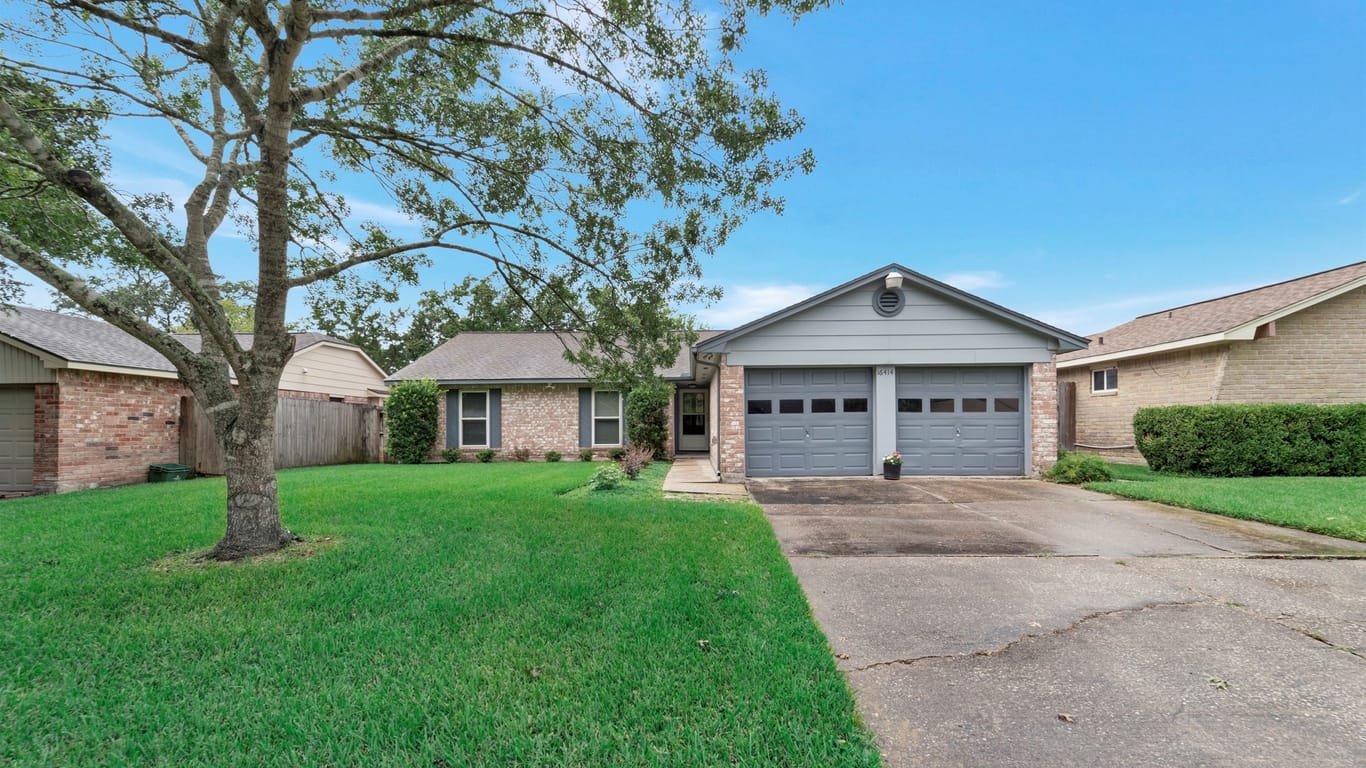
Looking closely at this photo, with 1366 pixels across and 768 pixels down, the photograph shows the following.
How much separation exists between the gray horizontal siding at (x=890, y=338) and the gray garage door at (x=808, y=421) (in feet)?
1.46

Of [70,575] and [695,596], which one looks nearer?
[695,596]

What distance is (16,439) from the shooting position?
9.98 meters

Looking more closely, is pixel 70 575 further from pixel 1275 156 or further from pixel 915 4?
pixel 1275 156

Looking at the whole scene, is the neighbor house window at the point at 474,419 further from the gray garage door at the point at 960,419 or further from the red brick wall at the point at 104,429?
the gray garage door at the point at 960,419

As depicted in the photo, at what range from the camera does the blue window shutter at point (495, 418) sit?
15914 mm

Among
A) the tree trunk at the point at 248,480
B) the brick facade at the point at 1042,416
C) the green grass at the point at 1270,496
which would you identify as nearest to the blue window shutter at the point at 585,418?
the tree trunk at the point at 248,480

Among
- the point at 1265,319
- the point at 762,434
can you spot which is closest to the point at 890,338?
the point at 762,434

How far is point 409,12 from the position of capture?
4484mm

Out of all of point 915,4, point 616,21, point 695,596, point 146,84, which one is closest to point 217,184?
point 146,84

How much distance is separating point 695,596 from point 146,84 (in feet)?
28.6

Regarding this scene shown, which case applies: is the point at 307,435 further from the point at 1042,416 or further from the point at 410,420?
the point at 1042,416

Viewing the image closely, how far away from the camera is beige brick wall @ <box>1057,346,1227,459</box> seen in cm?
1202

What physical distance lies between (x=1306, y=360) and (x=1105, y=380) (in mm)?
3788

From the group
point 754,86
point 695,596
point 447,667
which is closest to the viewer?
point 447,667
